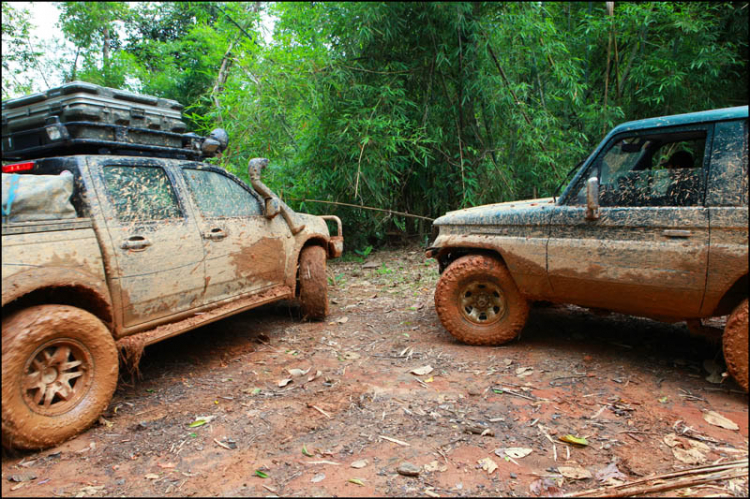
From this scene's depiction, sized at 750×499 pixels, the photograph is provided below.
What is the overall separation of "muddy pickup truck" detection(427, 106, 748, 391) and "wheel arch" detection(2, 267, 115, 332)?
2654 millimetres

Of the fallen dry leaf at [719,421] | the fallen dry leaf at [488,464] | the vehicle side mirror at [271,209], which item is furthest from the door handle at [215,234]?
the fallen dry leaf at [719,421]

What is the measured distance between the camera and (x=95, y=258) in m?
3.12

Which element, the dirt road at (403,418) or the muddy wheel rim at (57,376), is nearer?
the dirt road at (403,418)

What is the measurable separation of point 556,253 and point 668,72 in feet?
19.6

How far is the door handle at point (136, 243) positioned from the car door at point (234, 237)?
0.56m

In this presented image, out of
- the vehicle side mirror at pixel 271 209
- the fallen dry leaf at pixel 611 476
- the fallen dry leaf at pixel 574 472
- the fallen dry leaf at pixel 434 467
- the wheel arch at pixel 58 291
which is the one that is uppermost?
the vehicle side mirror at pixel 271 209

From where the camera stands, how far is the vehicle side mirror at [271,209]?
4758 mm

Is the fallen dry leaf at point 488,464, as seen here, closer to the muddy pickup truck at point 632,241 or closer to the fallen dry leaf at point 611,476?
the fallen dry leaf at point 611,476

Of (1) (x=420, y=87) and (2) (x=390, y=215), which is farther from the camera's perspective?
(2) (x=390, y=215)

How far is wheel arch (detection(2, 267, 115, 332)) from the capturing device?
2705 millimetres

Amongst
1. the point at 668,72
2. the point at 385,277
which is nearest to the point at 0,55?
the point at 385,277

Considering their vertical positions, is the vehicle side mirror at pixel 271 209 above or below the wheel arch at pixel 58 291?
above

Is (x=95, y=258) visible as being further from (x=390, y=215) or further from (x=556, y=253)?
(x=390, y=215)

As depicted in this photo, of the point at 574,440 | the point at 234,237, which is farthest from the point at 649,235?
the point at 234,237
